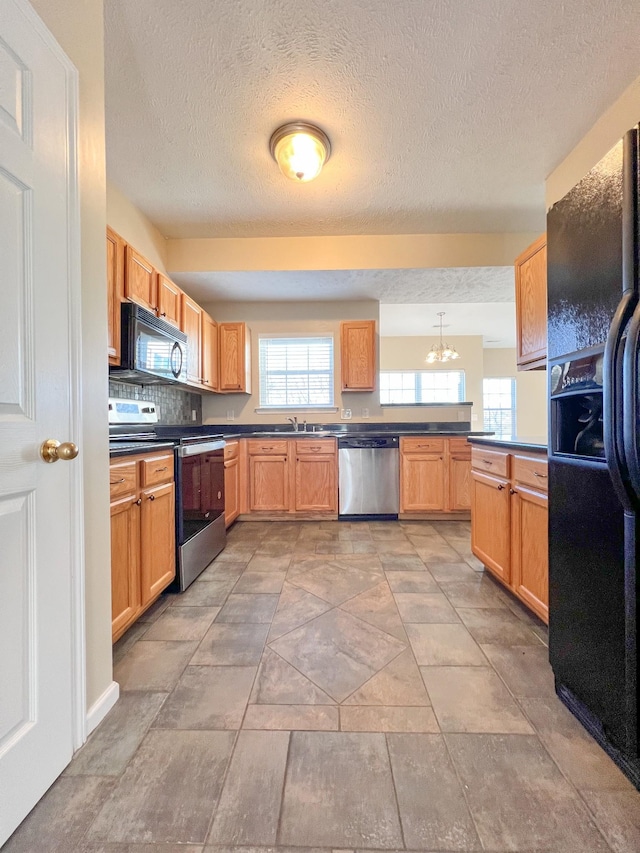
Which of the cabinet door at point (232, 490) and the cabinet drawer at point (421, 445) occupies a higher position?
the cabinet drawer at point (421, 445)

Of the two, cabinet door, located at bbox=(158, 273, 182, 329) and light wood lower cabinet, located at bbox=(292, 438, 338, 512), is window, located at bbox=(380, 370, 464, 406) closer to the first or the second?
light wood lower cabinet, located at bbox=(292, 438, 338, 512)

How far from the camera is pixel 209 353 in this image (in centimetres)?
367

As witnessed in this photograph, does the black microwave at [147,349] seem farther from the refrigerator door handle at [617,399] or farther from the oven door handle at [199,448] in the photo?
the refrigerator door handle at [617,399]

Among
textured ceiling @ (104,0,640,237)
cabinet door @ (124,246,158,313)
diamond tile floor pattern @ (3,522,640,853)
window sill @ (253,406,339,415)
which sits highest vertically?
textured ceiling @ (104,0,640,237)

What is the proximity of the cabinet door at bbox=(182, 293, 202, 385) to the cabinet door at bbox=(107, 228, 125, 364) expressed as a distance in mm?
939

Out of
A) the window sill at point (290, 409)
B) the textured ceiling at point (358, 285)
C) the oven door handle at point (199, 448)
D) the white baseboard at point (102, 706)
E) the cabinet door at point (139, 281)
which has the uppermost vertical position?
the textured ceiling at point (358, 285)

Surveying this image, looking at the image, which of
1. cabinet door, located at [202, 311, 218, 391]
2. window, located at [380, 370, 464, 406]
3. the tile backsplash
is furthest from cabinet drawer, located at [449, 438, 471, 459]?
window, located at [380, 370, 464, 406]

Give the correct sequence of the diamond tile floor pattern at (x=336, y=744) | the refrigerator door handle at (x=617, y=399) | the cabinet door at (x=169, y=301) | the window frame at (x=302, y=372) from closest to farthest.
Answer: the diamond tile floor pattern at (x=336, y=744) < the refrigerator door handle at (x=617, y=399) < the cabinet door at (x=169, y=301) < the window frame at (x=302, y=372)

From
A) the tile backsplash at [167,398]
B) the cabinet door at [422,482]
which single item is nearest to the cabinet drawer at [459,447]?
the cabinet door at [422,482]

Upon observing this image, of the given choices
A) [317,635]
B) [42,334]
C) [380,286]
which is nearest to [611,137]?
[380,286]

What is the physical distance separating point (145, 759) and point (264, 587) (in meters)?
1.13

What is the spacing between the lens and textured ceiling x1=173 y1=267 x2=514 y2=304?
3.29m

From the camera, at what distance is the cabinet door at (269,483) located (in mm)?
3625

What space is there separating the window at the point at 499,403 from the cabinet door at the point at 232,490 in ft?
20.7
